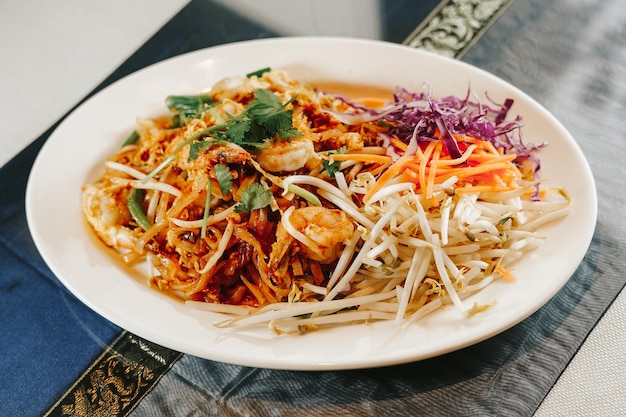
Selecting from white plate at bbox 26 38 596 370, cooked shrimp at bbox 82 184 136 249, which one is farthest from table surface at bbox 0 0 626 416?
cooked shrimp at bbox 82 184 136 249

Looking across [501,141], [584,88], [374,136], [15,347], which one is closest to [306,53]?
[374,136]

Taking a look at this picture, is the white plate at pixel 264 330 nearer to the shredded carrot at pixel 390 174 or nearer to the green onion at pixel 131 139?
the green onion at pixel 131 139

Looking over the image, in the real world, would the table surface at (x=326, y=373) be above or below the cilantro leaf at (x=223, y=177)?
below

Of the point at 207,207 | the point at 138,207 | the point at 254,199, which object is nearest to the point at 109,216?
the point at 138,207

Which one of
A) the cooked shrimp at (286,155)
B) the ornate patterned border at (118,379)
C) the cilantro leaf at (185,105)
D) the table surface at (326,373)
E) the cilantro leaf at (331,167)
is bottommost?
the ornate patterned border at (118,379)

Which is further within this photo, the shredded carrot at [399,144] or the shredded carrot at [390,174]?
the shredded carrot at [399,144]

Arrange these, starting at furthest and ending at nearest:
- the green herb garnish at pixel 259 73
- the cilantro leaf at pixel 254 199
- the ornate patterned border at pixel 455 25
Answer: the ornate patterned border at pixel 455 25, the green herb garnish at pixel 259 73, the cilantro leaf at pixel 254 199

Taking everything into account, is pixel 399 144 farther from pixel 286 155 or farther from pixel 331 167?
pixel 286 155

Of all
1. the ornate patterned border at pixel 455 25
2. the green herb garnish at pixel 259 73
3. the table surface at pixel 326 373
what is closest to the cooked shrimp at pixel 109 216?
the table surface at pixel 326 373

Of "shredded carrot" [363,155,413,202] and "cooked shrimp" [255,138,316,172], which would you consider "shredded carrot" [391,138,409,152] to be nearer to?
"shredded carrot" [363,155,413,202]
